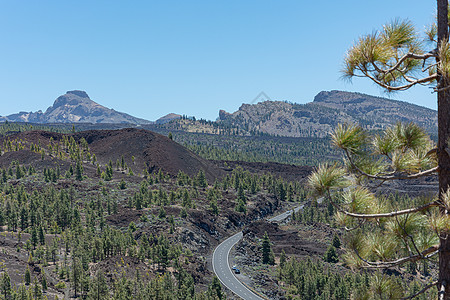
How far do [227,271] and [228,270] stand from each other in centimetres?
66

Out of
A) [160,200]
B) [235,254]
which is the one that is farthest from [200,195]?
[235,254]

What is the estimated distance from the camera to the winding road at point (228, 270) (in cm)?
6397

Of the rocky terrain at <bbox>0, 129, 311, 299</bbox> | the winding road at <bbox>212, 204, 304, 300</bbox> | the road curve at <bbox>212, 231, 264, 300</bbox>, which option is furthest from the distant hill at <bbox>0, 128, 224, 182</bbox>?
the road curve at <bbox>212, 231, 264, 300</bbox>

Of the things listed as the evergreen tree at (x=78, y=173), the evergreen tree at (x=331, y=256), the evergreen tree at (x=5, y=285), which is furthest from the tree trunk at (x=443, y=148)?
the evergreen tree at (x=78, y=173)

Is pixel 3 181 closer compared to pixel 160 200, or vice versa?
pixel 160 200

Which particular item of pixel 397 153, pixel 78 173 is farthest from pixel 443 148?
pixel 78 173

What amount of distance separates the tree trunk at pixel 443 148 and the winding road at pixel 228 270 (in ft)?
194

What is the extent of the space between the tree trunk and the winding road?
5902 cm

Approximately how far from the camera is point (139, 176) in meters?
144

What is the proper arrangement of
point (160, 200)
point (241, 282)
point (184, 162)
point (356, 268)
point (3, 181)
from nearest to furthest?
1. point (356, 268)
2. point (241, 282)
3. point (160, 200)
4. point (3, 181)
5. point (184, 162)

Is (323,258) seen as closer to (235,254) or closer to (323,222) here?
(235,254)

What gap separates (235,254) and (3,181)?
282 ft

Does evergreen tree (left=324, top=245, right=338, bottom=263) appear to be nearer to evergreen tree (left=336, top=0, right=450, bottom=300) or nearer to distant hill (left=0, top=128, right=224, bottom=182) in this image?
distant hill (left=0, top=128, right=224, bottom=182)

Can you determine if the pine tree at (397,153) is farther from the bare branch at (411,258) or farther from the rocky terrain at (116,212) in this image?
the rocky terrain at (116,212)
